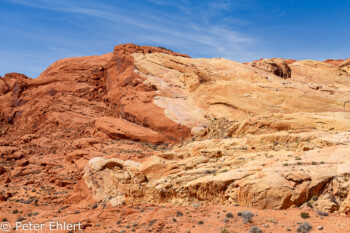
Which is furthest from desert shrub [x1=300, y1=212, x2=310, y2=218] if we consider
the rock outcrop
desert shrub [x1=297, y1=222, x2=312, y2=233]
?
the rock outcrop

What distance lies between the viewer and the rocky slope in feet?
46.3

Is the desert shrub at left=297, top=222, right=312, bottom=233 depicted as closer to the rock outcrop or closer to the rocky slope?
the rocky slope

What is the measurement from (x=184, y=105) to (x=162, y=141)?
17.1ft

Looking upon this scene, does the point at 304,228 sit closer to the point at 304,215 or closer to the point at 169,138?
the point at 304,215

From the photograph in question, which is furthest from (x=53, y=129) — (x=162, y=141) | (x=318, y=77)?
(x=318, y=77)

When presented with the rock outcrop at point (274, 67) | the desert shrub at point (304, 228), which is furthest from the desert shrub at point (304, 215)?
the rock outcrop at point (274, 67)

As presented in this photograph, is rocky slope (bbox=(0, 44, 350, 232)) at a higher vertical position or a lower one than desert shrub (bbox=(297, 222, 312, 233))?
higher

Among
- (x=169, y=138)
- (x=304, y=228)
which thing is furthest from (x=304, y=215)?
(x=169, y=138)

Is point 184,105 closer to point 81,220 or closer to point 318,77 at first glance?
point 81,220

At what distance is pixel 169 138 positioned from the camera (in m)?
32.0

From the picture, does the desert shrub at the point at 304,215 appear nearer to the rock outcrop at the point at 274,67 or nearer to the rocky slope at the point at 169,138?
the rocky slope at the point at 169,138

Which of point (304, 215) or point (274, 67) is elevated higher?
point (274, 67)

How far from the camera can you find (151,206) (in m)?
16.2

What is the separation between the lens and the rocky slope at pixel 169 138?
14117mm
